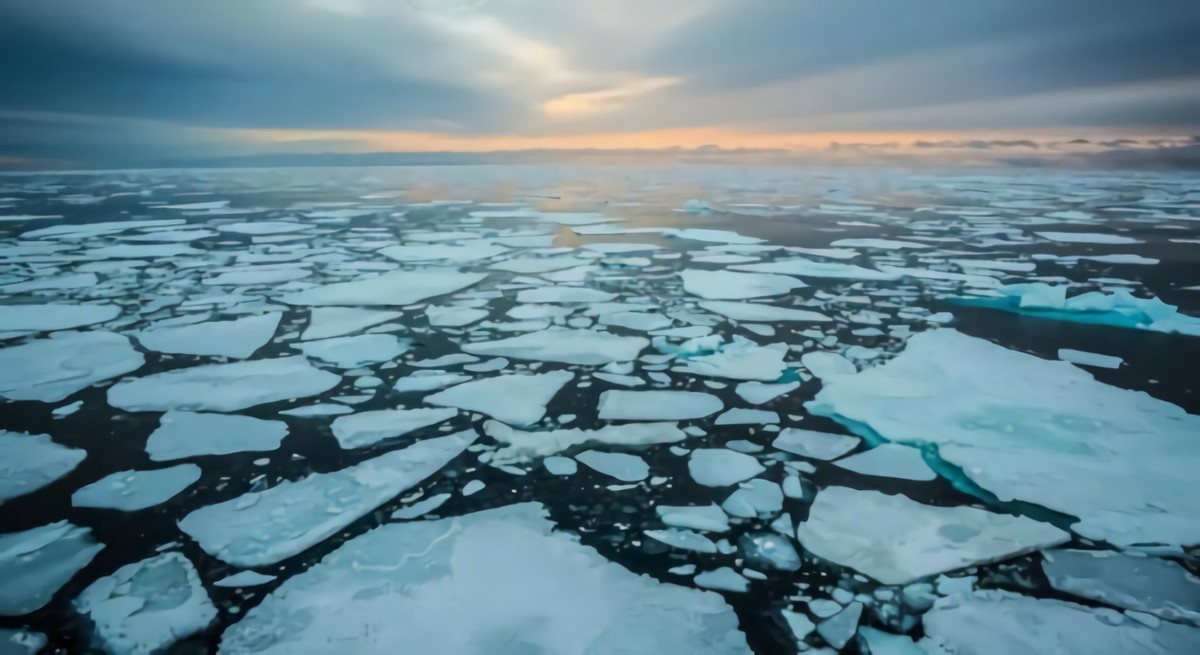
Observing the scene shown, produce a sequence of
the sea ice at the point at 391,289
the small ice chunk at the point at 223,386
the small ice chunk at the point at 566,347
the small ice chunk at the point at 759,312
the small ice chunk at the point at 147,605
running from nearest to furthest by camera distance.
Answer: the small ice chunk at the point at 147,605 → the small ice chunk at the point at 223,386 → the small ice chunk at the point at 566,347 → the small ice chunk at the point at 759,312 → the sea ice at the point at 391,289

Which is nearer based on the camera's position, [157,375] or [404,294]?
[157,375]

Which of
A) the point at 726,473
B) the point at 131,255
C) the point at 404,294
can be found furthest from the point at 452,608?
the point at 131,255

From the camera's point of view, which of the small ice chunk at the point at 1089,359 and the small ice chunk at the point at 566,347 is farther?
the small ice chunk at the point at 566,347

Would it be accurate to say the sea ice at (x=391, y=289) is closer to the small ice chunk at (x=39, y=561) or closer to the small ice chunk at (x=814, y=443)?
the small ice chunk at (x=39, y=561)

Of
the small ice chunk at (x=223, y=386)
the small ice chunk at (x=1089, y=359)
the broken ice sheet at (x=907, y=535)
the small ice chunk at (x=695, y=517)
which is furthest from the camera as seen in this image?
the small ice chunk at (x=1089, y=359)

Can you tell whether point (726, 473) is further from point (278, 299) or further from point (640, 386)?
point (278, 299)

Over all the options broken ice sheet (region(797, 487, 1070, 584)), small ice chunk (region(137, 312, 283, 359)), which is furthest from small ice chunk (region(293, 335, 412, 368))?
broken ice sheet (region(797, 487, 1070, 584))

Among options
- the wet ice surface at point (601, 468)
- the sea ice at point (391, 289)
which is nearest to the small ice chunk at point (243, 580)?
the wet ice surface at point (601, 468)
